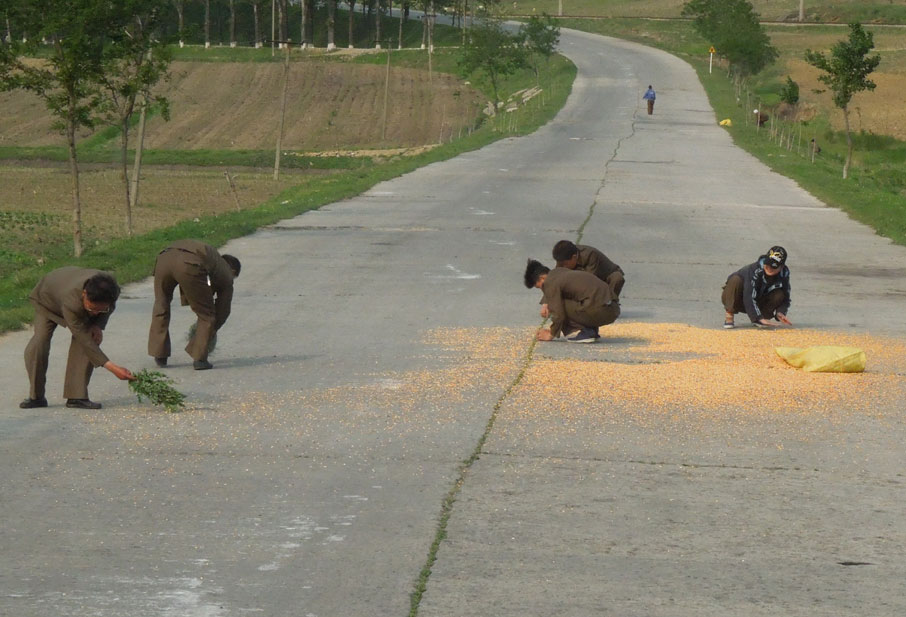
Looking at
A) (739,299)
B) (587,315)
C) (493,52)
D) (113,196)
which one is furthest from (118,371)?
(493,52)

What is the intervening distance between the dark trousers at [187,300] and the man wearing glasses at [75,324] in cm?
182

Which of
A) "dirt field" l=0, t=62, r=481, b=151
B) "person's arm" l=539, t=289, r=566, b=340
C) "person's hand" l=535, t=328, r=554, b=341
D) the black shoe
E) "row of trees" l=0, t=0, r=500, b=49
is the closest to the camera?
the black shoe

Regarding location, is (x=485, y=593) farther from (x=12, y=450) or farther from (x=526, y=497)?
(x=12, y=450)

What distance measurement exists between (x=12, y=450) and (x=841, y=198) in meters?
27.3

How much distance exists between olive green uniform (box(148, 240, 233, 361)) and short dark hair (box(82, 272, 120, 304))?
7.57ft

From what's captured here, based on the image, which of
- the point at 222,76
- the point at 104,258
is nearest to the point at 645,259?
the point at 104,258

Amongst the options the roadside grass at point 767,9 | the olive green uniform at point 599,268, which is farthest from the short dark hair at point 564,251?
the roadside grass at point 767,9

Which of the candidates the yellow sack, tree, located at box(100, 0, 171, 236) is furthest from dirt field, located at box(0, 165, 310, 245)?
the yellow sack

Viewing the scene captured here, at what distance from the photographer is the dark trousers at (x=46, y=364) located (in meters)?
11.3

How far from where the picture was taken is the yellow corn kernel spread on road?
11992mm

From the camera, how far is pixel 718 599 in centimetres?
722

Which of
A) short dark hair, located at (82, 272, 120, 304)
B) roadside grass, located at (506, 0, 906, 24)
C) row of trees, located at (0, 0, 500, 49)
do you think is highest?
roadside grass, located at (506, 0, 906, 24)

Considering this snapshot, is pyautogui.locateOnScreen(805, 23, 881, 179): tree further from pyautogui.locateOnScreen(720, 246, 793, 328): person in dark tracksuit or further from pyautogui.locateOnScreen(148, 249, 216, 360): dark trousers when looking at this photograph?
pyautogui.locateOnScreen(148, 249, 216, 360): dark trousers

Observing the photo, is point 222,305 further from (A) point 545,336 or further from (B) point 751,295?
(B) point 751,295
